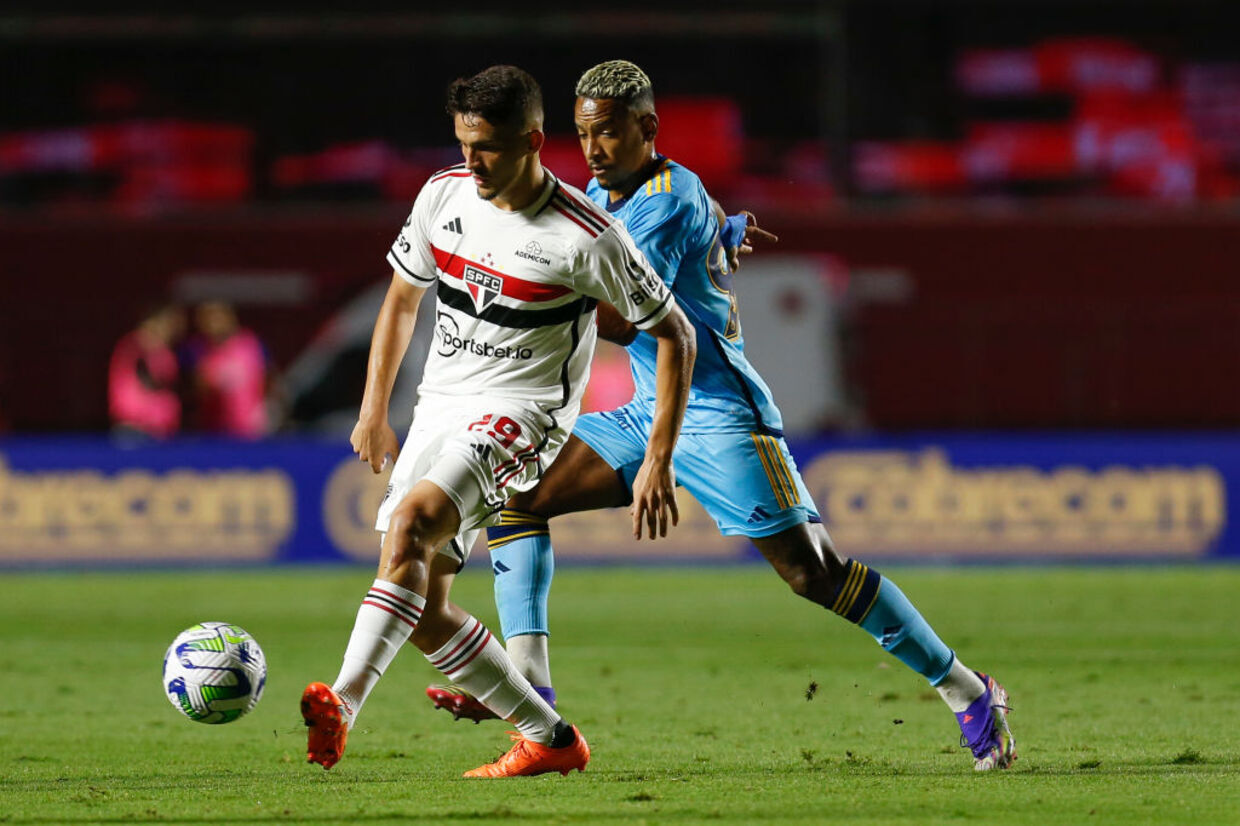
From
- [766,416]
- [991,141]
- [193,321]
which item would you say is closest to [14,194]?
[193,321]

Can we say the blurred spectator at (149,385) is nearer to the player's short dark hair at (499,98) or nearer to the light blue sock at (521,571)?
the light blue sock at (521,571)

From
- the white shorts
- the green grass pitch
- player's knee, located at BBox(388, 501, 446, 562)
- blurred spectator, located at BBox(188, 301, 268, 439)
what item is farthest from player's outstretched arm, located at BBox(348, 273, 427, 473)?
blurred spectator, located at BBox(188, 301, 268, 439)

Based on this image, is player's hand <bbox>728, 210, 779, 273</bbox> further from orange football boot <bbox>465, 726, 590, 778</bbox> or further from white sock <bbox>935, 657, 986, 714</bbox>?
orange football boot <bbox>465, 726, 590, 778</bbox>

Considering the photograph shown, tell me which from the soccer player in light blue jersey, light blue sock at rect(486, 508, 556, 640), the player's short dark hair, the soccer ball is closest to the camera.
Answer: the player's short dark hair

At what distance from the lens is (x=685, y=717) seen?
7.99m

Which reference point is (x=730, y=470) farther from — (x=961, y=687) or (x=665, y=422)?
(x=961, y=687)

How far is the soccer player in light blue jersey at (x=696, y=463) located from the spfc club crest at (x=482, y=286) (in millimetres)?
490

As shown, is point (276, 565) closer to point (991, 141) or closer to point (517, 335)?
point (517, 335)

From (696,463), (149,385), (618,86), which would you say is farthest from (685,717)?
(149,385)

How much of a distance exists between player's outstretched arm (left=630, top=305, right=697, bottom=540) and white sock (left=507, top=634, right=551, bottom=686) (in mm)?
906

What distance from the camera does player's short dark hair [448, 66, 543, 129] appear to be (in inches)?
226

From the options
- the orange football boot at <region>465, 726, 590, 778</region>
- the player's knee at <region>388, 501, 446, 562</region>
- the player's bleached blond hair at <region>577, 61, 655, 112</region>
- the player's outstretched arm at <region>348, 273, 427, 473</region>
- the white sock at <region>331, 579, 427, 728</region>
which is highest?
the player's bleached blond hair at <region>577, 61, 655, 112</region>

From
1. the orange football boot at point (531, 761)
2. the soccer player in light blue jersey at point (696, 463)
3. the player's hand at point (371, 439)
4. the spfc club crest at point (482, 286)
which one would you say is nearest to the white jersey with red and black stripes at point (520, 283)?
the spfc club crest at point (482, 286)

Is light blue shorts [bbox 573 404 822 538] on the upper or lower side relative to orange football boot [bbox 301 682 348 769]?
upper
